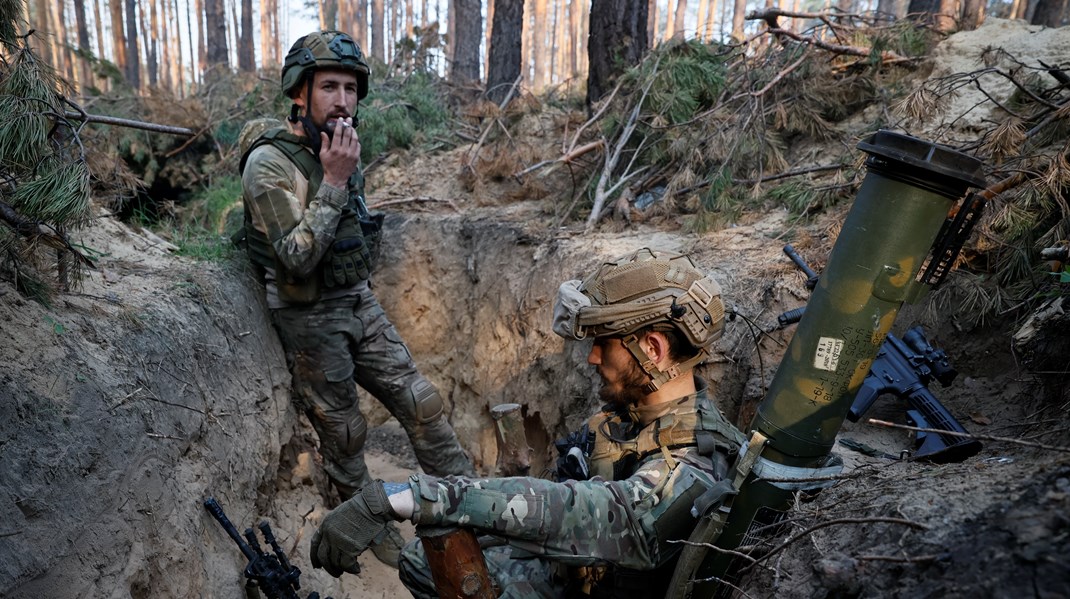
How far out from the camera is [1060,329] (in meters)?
2.42

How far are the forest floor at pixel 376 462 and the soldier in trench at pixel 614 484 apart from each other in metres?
0.33

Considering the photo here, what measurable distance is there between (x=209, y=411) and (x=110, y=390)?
726 mm

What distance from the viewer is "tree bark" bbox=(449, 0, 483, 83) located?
10430 millimetres

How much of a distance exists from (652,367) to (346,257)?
81.2 inches

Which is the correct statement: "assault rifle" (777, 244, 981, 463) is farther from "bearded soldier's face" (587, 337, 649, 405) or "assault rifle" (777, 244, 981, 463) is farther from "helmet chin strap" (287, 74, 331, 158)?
"helmet chin strap" (287, 74, 331, 158)

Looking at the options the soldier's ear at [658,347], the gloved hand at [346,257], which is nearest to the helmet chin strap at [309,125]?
the gloved hand at [346,257]

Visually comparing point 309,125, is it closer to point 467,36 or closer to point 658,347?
point 658,347

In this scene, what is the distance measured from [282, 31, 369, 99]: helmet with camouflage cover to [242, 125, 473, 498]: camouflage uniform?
41 cm

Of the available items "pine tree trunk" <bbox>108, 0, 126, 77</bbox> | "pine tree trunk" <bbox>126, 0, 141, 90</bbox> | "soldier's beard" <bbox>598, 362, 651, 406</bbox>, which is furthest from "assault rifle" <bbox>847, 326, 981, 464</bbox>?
"pine tree trunk" <bbox>126, 0, 141, 90</bbox>

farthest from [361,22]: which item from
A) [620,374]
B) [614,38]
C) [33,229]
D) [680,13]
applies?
[620,374]

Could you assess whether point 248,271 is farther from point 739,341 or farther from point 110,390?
point 739,341

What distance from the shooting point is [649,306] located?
2.38 meters

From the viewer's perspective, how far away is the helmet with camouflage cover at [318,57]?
3.78 metres

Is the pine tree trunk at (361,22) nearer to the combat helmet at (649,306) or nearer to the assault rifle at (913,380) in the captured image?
the combat helmet at (649,306)
